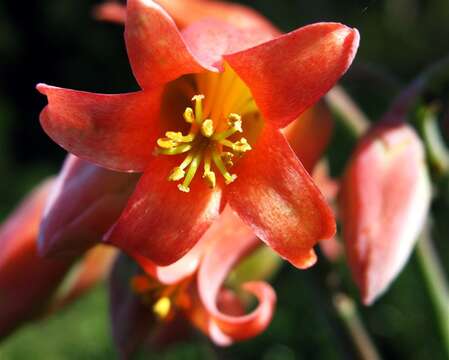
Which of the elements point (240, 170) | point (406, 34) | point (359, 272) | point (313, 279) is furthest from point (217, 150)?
point (406, 34)

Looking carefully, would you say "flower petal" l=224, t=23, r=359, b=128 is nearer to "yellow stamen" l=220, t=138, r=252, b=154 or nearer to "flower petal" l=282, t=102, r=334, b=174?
"yellow stamen" l=220, t=138, r=252, b=154

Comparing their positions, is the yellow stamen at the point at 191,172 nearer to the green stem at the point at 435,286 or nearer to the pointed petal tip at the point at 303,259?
the pointed petal tip at the point at 303,259

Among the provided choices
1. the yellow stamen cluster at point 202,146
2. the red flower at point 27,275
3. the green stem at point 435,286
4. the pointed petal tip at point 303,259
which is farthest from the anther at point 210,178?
the green stem at point 435,286

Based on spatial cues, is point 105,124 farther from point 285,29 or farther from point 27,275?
point 285,29

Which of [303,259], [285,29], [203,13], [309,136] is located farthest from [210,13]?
[285,29]

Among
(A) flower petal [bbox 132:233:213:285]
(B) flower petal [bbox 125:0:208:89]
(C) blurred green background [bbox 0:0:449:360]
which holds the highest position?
(B) flower petal [bbox 125:0:208:89]

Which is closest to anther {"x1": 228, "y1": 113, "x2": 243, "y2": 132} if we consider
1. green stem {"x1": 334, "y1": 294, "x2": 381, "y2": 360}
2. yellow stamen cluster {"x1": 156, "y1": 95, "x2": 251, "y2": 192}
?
yellow stamen cluster {"x1": 156, "y1": 95, "x2": 251, "y2": 192}
